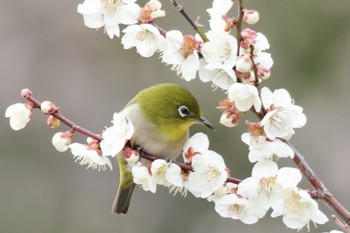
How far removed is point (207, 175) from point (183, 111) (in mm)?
752

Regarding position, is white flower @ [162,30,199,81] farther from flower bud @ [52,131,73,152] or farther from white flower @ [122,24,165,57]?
flower bud @ [52,131,73,152]

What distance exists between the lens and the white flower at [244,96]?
1923 mm

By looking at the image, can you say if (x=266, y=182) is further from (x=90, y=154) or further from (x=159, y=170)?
(x=90, y=154)

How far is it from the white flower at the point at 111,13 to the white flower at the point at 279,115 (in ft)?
1.34

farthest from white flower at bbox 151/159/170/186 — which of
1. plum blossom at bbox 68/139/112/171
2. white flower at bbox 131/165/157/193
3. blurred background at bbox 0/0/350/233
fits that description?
blurred background at bbox 0/0/350/233

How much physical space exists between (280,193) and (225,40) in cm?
43

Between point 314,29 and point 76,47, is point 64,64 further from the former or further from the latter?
point 314,29

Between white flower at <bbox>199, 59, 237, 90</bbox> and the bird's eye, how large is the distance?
0.74 meters

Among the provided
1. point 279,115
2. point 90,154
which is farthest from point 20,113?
point 279,115

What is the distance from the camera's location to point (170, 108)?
9.45ft

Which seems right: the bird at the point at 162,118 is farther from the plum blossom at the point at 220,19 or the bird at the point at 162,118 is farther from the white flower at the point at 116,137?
the plum blossom at the point at 220,19

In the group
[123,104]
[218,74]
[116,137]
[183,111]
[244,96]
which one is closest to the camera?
[244,96]

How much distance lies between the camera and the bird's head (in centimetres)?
282

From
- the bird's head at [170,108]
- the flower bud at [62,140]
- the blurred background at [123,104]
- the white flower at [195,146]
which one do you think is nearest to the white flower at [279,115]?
the white flower at [195,146]
